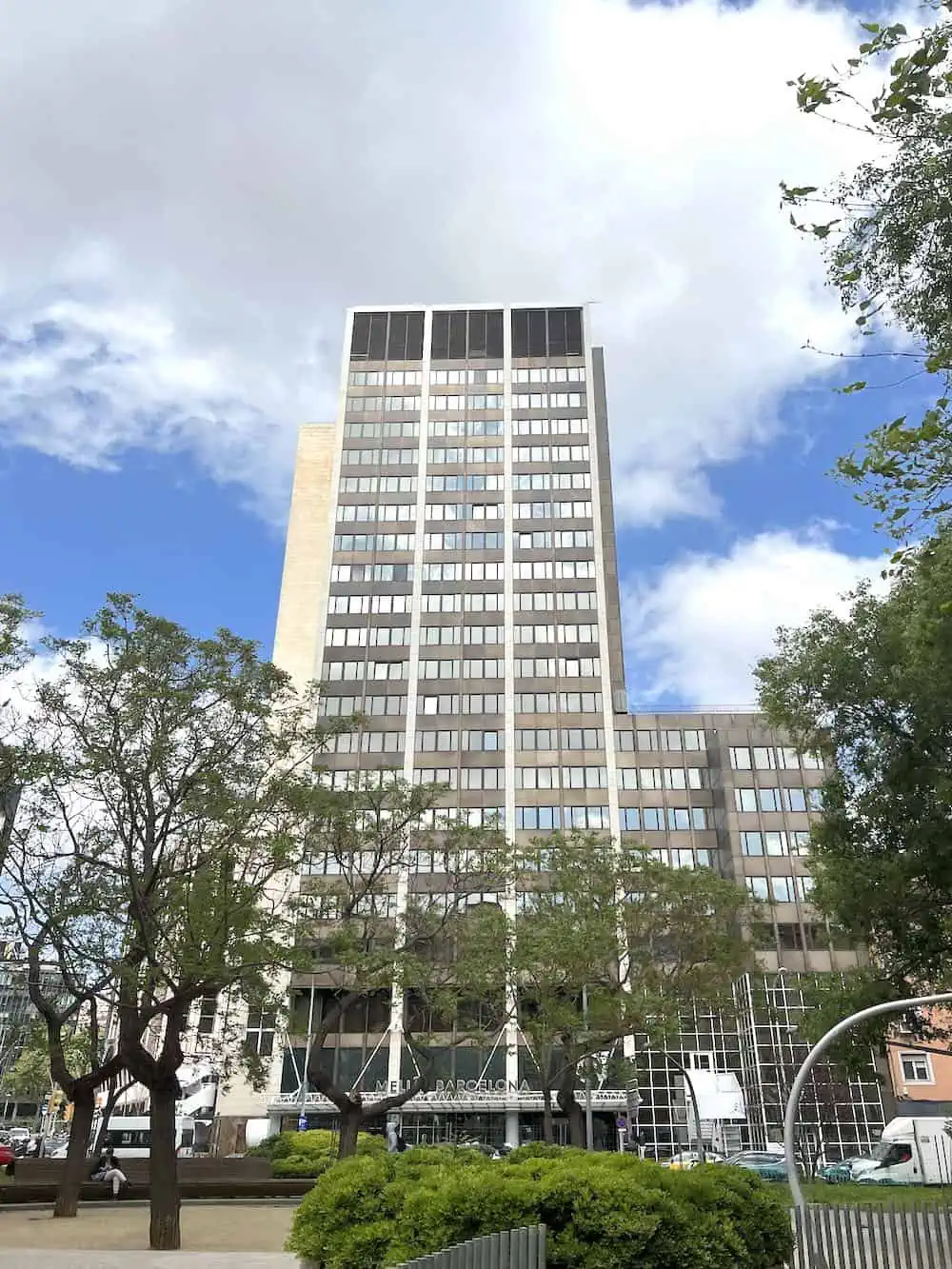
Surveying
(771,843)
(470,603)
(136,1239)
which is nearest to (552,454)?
(470,603)

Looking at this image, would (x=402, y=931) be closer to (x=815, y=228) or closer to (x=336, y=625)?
(x=815, y=228)

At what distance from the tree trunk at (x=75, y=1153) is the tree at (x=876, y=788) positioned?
18.7 m

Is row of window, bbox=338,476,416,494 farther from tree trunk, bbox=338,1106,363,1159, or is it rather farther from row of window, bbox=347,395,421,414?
tree trunk, bbox=338,1106,363,1159

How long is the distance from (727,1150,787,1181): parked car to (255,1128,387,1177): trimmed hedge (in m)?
14.2

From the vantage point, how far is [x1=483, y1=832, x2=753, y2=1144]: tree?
105 ft

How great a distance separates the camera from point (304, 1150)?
37.5 metres

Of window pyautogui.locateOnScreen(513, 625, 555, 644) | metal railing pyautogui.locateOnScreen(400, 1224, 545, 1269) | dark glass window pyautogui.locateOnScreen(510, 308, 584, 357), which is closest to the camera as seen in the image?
metal railing pyautogui.locateOnScreen(400, 1224, 545, 1269)

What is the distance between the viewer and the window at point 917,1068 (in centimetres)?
5812

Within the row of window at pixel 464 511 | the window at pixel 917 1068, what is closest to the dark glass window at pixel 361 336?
the row of window at pixel 464 511

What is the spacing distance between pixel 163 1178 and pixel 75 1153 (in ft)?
22.6

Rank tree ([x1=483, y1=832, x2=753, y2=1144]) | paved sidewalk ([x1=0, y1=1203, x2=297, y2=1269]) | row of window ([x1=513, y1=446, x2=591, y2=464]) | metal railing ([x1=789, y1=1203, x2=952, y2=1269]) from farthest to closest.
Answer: row of window ([x1=513, y1=446, x2=591, y2=464]), tree ([x1=483, y1=832, x2=753, y2=1144]), paved sidewalk ([x1=0, y1=1203, x2=297, y2=1269]), metal railing ([x1=789, y1=1203, x2=952, y2=1269])

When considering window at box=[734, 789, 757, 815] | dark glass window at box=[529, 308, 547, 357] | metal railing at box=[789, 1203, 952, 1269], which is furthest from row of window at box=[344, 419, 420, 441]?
metal railing at box=[789, 1203, 952, 1269]

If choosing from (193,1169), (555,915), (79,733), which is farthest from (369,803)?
(193,1169)

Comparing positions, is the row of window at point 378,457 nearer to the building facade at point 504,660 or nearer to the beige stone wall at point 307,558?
the building facade at point 504,660
